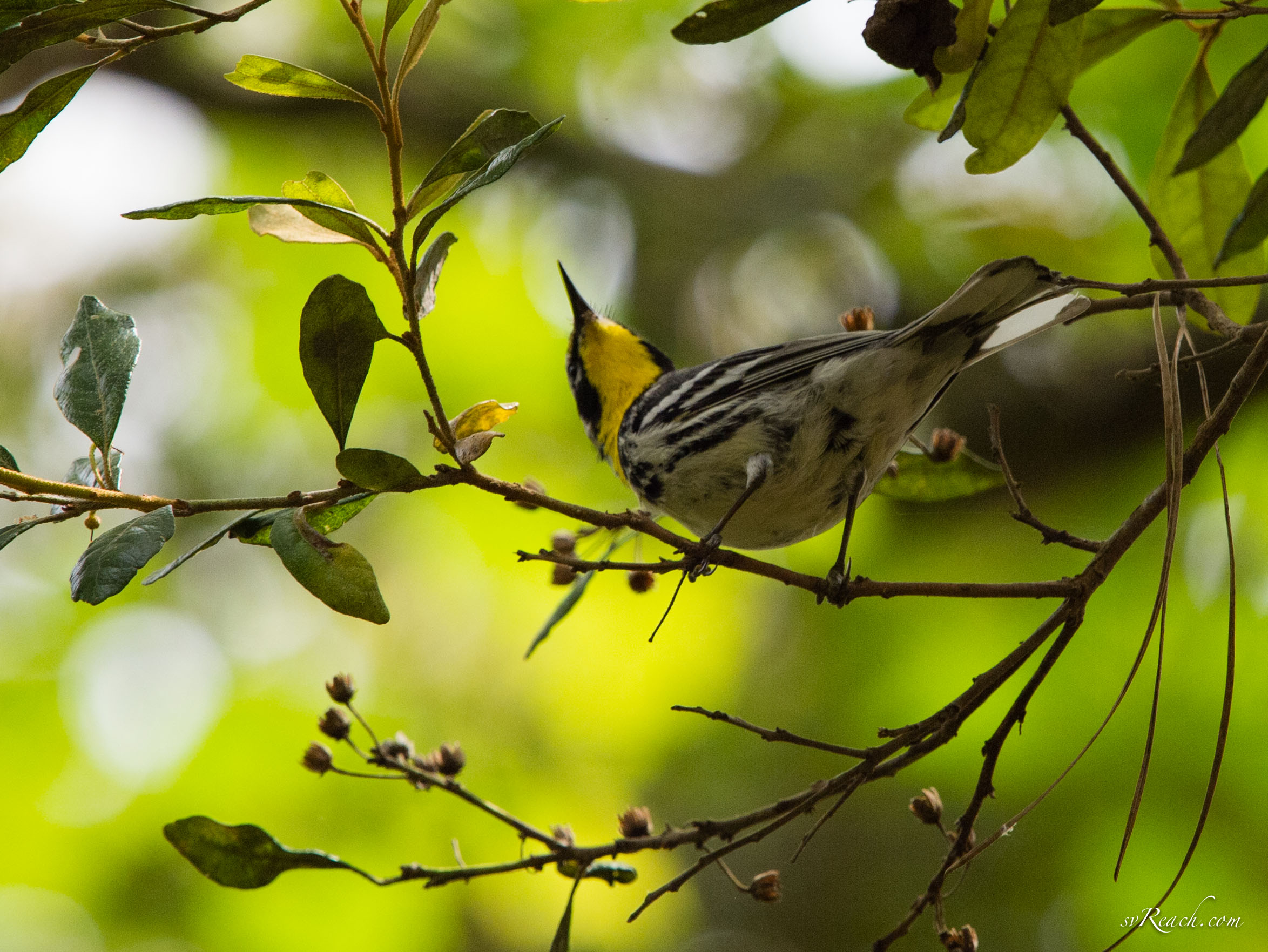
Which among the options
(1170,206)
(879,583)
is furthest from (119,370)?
(1170,206)

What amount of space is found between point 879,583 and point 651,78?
4.71 m

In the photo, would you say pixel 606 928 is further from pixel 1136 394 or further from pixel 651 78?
pixel 651 78

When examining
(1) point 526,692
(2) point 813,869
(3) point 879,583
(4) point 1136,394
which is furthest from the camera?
(1) point 526,692

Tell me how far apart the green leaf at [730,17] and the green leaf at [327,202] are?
0.41 meters

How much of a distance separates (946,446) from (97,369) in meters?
1.29

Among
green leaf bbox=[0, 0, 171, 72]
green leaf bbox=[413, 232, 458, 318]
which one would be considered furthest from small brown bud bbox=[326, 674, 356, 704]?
green leaf bbox=[0, 0, 171, 72]

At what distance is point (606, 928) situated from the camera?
14.1 ft

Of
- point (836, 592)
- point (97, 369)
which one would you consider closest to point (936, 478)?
point (836, 592)

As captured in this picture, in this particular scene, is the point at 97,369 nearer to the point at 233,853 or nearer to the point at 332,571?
the point at 332,571

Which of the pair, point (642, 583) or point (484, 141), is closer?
point (484, 141)

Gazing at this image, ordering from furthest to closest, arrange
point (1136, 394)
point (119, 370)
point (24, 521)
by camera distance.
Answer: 1. point (1136, 394)
2. point (119, 370)
3. point (24, 521)

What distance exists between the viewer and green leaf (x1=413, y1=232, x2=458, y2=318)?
3.85 ft

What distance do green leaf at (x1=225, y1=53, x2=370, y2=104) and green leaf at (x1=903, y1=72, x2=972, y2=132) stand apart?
80 cm

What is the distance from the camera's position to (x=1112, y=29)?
142 centimetres
